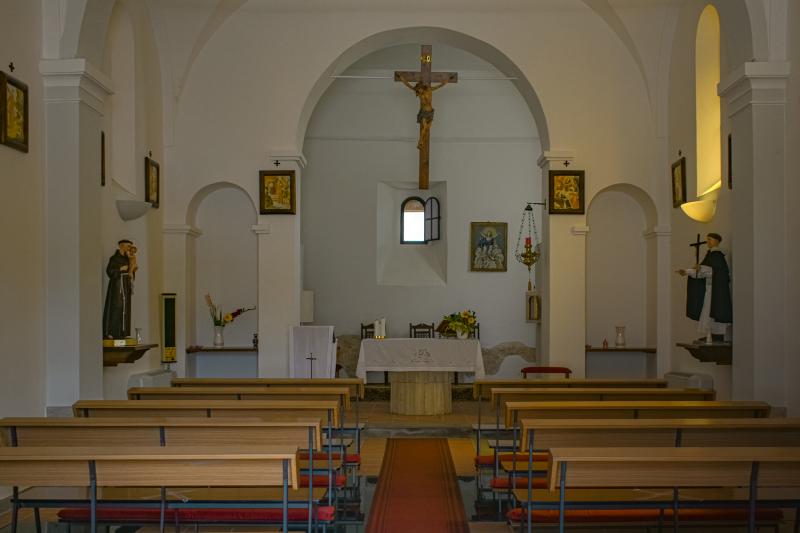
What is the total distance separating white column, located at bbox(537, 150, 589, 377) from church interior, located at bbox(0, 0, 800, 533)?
1.7 inches

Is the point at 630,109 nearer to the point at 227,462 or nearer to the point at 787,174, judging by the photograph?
the point at 787,174

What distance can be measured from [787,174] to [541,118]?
5038 millimetres

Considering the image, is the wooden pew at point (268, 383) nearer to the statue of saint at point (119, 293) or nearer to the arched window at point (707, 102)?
the statue of saint at point (119, 293)

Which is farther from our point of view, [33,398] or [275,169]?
[275,169]

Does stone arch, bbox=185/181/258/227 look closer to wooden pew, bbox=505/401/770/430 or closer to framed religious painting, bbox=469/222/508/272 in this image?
framed religious painting, bbox=469/222/508/272

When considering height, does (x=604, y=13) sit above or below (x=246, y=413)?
above

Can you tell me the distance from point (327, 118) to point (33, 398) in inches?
367

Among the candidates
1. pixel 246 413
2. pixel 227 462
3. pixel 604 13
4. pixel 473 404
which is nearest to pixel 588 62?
pixel 604 13

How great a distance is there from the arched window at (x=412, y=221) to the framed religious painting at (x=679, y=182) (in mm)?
6279

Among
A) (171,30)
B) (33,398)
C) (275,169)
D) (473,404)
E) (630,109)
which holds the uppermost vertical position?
(171,30)

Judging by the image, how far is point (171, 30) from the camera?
40.4ft

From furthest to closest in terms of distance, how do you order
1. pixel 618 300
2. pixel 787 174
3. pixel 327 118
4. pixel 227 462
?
pixel 327 118, pixel 618 300, pixel 787 174, pixel 227 462

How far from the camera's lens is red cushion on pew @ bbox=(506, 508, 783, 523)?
556 cm

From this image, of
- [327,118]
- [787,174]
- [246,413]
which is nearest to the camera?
[246,413]
